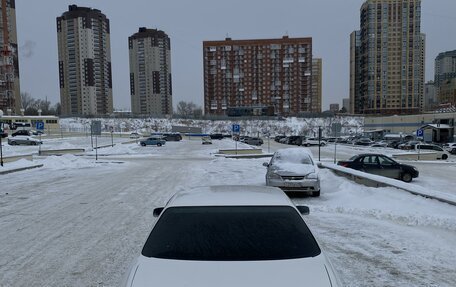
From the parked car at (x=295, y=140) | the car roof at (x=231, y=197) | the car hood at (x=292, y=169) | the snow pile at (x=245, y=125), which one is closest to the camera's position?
the car roof at (x=231, y=197)

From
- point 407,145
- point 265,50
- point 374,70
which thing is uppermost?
point 265,50

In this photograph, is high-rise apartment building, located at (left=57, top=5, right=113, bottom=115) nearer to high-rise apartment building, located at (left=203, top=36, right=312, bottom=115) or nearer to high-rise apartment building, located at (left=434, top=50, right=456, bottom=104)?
high-rise apartment building, located at (left=203, top=36, right=312, bottom=115)

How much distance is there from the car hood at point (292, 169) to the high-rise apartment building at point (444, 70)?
139 meters

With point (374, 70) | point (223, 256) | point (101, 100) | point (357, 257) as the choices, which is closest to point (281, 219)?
point (223, 256)

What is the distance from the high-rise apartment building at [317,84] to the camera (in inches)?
6319

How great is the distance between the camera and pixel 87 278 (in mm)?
5113

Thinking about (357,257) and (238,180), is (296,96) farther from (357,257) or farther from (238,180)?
(357,257)

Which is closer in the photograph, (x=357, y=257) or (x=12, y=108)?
(x=357, y=257)

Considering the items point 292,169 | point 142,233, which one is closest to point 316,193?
point 292,169

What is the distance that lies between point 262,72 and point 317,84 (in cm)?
4443

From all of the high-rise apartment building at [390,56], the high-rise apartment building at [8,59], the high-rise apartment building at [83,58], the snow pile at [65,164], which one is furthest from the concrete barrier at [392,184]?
the high-rise apartment building at [83,58]

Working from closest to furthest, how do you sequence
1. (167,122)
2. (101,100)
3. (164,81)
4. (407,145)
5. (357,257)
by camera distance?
(357,257) < (407,145) < (167,122) < (101,100) < (164,81)

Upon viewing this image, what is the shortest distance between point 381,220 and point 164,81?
13919 centimetres

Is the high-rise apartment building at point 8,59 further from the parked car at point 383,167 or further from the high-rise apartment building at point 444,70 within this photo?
the high-rise apartment building at point 444,70
